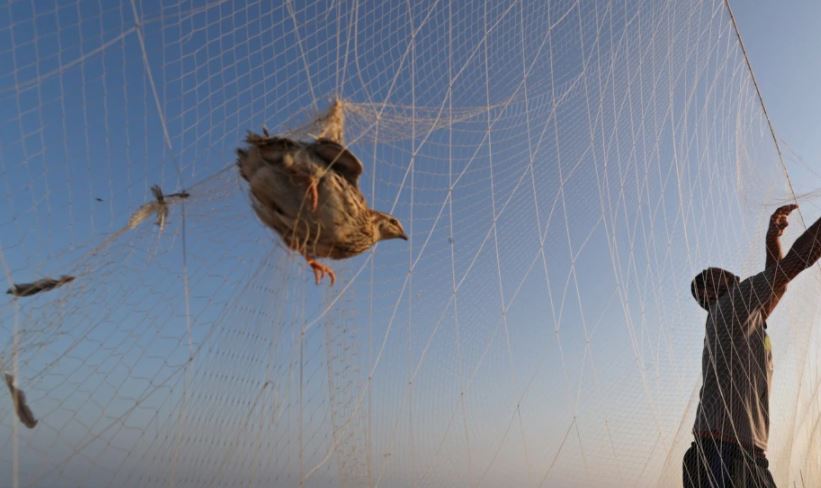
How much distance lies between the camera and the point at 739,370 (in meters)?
3.98

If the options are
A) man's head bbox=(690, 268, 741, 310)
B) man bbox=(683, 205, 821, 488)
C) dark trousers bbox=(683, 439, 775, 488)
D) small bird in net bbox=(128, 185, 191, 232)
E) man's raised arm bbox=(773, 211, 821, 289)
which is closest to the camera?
small bird in net bbox=(128, 185, 191, 232)

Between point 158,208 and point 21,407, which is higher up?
point 158,208

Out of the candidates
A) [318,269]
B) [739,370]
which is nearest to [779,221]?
[739,370]

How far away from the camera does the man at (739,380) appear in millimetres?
3793

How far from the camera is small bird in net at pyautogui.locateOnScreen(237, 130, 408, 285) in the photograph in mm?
2463

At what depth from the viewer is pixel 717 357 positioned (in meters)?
4.12

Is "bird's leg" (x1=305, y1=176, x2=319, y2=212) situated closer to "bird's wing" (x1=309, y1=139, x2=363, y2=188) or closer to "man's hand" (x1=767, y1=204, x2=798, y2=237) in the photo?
"bird's wing" (x1=309, y1=139, x2=363, y2=188)

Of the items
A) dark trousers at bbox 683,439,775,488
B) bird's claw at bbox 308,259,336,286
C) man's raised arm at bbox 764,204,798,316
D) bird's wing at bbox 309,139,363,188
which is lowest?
dark trousers at bbox 683,439,775,488

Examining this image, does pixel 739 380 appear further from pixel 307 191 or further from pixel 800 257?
pixel 307 191

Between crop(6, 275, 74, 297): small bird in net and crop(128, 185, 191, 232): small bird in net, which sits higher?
crop(128, 185, 191, 232): small bird in net

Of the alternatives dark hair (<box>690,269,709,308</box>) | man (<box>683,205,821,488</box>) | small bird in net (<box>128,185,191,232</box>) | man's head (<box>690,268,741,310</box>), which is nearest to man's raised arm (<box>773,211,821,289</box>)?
man (<box>683,205,821,488</box>)

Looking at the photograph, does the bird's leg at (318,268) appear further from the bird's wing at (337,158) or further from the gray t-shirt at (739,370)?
the gray t-shirt at (739,370)

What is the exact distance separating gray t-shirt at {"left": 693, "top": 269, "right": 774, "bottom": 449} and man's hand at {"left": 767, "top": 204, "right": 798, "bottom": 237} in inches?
32.7

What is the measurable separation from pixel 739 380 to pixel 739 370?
0.07m
